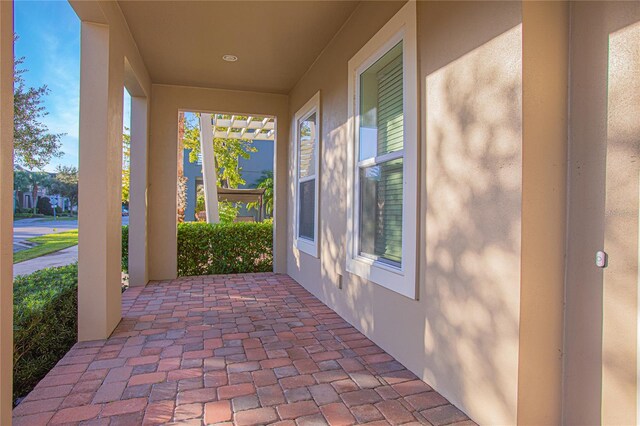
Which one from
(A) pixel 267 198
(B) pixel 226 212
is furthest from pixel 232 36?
(A) pixel 267 198

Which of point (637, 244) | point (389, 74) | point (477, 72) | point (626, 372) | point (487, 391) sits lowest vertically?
point (487, 391)

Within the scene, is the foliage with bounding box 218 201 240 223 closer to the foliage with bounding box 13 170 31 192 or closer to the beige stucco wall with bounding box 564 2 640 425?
the foliage with bounding box 13 170 31 192

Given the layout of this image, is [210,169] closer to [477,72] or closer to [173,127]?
[173,127]

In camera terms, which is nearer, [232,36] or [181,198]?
[232,36]

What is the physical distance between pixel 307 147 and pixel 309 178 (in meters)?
0.49

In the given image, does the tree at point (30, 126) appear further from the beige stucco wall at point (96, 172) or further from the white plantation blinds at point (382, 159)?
the white plantation blinds at point (382, 159)

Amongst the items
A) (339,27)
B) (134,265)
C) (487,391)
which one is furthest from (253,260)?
(487,391)

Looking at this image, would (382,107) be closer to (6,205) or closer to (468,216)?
(468,216)

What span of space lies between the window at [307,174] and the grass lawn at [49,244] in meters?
2.55

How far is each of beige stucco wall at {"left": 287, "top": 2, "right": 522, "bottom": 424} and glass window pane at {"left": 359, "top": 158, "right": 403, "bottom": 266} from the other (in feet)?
1.13

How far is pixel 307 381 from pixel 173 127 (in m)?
4.58

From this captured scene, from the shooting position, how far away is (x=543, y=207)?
1.69m

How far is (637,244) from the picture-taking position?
1.46 metres

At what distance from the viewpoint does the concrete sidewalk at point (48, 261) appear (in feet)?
11.6
